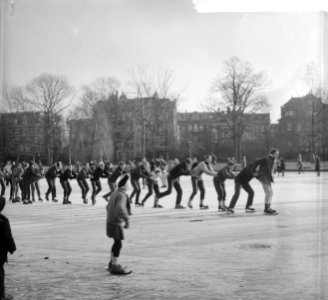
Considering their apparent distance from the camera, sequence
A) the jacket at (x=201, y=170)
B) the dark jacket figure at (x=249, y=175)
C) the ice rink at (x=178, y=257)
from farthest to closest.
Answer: the jacket at (x=201, y=170), the dark jacket figure at (x=249, y=175), the ice rink at (x=178, y=257)

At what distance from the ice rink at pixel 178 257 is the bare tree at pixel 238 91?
160cm

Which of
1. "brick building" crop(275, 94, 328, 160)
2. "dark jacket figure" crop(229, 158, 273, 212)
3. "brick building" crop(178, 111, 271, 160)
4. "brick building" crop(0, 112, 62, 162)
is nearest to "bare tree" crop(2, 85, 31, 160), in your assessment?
"brick building" crop(0, 112, 62, 162)

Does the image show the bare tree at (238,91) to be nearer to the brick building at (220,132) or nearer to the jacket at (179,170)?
the brick building at (220,132)

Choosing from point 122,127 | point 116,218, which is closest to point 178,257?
point 116,218

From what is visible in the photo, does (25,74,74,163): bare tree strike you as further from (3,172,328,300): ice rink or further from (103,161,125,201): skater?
(3,172,328,300): ice rink

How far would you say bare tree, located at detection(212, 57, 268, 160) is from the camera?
591 centimetres

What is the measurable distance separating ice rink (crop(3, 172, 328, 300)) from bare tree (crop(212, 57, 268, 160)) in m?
1.60

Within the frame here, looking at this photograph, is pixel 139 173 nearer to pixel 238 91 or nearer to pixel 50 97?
pixel 238 91

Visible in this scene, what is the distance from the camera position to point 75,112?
5.59 m

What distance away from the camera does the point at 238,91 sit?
6.07 m

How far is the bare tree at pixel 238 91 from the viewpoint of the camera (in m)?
5.91

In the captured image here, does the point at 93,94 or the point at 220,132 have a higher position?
the point at 93,94

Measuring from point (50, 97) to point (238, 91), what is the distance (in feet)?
7.51

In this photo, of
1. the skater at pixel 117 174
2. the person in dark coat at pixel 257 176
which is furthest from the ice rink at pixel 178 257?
the skater at pixel 117 174
